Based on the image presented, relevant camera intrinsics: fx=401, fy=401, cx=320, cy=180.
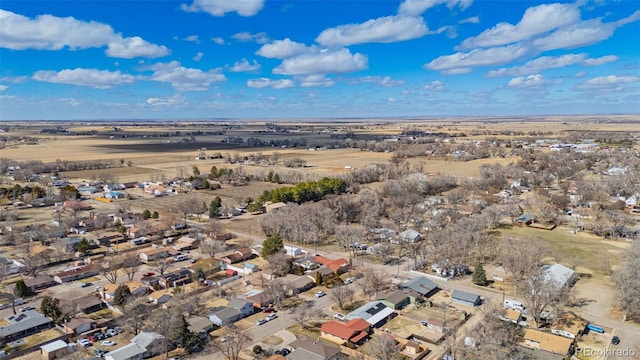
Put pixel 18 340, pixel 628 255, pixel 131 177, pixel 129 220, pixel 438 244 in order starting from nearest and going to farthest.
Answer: pixel 18 340 → pixel 628 255 → pixel 438 244 → pixel 129 220 → pixel 131 177

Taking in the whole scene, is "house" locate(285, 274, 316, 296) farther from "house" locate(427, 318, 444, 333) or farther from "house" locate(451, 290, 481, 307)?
"house" locate(451, 290, 481, 307)

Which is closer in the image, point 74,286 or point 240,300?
point 240,300

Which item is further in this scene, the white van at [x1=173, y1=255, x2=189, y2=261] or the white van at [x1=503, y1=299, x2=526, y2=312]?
the white van at [x1=173, y1=255, x2=189, y2=261]

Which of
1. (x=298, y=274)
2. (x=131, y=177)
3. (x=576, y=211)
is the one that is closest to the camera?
(x=298, y=274)

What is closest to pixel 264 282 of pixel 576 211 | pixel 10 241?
pixel 10 241

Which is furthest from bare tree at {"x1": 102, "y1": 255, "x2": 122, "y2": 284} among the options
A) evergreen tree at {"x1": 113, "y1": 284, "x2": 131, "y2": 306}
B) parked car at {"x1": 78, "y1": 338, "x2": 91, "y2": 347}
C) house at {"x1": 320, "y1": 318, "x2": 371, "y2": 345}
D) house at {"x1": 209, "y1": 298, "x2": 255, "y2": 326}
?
house at {"x1": 320, "y1": 318, "x2": 371, "y2": 345}

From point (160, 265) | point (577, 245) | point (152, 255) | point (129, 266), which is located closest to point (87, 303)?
point (129, 266)

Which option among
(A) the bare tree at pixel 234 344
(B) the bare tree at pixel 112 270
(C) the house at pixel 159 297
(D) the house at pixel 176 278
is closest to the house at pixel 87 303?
(B) the bare tree at pixel 112 270

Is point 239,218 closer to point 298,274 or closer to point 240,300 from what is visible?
point 298,274

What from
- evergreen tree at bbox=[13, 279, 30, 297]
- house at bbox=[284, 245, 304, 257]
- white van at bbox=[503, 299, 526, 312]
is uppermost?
evergreen tree at bbox=[13, 279, 30, 297]
